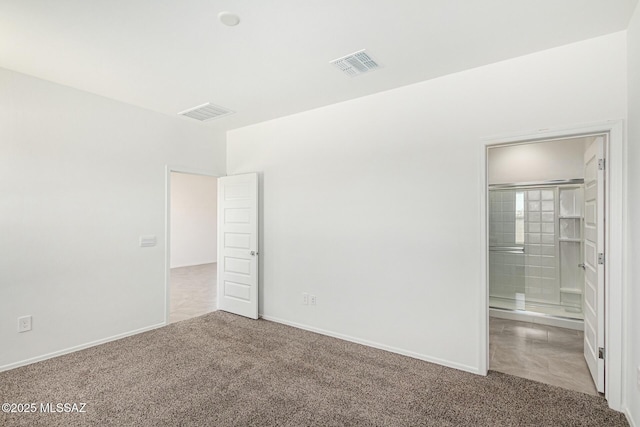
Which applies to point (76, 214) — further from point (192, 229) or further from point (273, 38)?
point (192, 229)

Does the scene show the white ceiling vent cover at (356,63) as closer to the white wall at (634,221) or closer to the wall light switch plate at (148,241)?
the white wall at (634,221)

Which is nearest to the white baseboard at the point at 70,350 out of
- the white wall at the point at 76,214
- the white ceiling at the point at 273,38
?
the white wall at the point at 76,214

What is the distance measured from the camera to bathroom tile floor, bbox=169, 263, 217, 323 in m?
4.71

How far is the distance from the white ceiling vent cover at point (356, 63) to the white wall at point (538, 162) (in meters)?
Result: 2.79

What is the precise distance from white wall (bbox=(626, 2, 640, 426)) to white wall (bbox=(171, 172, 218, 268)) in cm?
811

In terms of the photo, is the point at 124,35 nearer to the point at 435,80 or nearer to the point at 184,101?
the point at 184,101

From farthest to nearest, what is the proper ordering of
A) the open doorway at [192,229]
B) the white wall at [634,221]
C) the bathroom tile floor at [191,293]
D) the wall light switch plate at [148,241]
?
the open doorway at [192,229] < the bathroom tile floor at [191,293] < the wall light switch plate at [148,241] < the white wall at [634,221]

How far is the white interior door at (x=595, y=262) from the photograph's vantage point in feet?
7.84

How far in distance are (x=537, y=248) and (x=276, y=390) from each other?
4.31 m

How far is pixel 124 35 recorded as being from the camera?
2.28 metres

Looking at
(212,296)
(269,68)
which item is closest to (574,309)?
(269,68)

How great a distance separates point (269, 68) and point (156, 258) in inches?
108

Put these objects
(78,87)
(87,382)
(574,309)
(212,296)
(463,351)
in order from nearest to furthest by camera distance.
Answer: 1. (87,382)
2. (463,351)
3. (78,87)
4. (574,309)
5. (212,296)

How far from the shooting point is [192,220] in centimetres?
906
